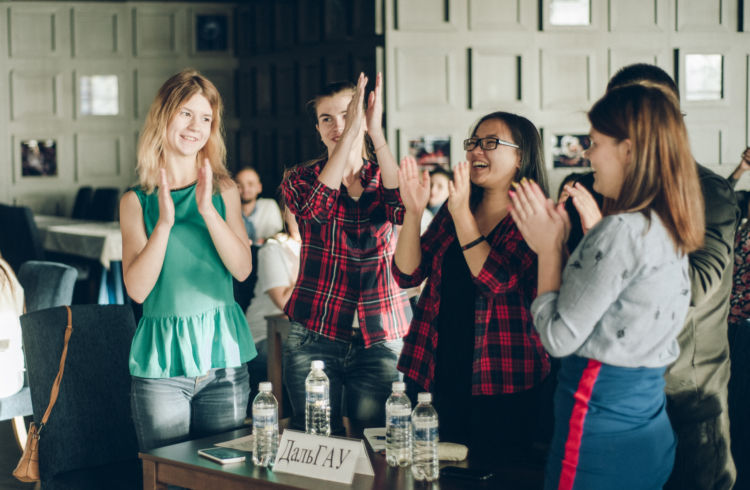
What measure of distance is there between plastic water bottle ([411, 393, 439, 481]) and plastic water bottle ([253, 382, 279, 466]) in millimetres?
356

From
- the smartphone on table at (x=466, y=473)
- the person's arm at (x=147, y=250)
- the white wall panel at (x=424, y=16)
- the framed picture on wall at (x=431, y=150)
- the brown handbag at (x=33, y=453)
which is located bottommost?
the brown handbag at (x=33, y=453)

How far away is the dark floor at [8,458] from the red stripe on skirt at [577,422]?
272 centimetres

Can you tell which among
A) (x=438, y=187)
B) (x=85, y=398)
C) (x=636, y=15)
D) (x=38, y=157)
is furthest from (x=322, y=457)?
(x=38, y=157)

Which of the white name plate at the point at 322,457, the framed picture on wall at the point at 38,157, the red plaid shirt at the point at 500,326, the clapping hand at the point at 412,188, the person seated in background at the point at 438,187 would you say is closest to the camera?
the white name plate at the point at 322,457

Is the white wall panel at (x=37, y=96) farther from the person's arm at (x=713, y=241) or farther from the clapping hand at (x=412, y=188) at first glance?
the person's arm at (x=713, y=241)

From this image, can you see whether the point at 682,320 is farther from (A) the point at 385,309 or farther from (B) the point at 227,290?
(B) the point at 227,290

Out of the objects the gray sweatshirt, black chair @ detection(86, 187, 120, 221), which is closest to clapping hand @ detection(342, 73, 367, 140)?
the gray sweatshirt

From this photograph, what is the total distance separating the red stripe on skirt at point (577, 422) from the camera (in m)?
1.59

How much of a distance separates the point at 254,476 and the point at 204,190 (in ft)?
2.38

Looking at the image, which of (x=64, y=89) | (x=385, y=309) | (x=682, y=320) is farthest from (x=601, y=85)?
(x=64, y=89)

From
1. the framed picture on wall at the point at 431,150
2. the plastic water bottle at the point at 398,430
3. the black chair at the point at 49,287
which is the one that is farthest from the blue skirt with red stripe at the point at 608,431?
the framed picture on wall at the point at 431,150

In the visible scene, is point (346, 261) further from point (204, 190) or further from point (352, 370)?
Answer: point (204, 190)

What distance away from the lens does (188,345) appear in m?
2.12

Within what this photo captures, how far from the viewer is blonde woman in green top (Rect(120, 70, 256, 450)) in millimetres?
2100
